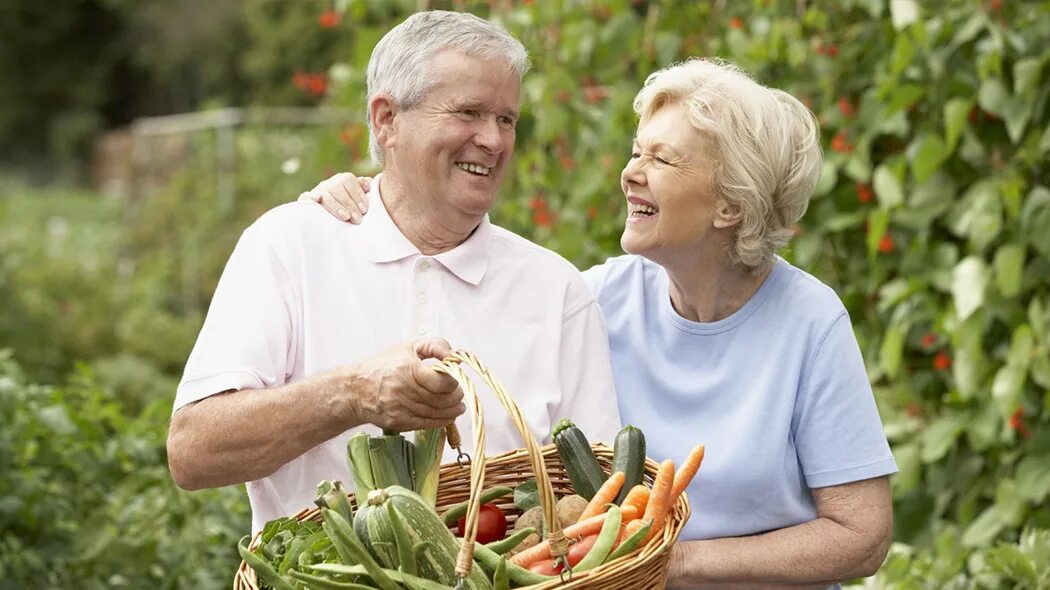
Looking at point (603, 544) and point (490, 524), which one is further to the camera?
point (490, 524)

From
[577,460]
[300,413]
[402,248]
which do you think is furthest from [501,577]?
[402,248]

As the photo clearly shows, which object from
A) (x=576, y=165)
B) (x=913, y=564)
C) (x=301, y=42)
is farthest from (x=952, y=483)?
(x=301, y=42)

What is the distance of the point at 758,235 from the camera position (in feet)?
8.10

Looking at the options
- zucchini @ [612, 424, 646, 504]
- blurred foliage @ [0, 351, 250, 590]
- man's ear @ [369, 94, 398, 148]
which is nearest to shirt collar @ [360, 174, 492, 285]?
man's ear @ [369, 94, 398, 148]

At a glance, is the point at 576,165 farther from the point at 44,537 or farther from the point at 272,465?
the point at 272,465

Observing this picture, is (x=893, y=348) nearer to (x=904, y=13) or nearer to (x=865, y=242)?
(x=865, y=242)

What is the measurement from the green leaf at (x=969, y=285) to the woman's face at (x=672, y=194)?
1.29m

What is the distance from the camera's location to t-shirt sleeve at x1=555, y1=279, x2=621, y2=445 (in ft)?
8.14

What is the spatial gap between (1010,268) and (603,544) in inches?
77.0

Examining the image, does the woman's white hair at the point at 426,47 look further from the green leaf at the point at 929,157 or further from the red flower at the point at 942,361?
the red flower at the point at 942,361

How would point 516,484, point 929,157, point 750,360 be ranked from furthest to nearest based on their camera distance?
point 929,157, point 750,360, point 516,484

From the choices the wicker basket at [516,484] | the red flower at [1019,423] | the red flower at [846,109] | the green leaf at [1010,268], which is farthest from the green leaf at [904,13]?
the wicker basket at [516,484]

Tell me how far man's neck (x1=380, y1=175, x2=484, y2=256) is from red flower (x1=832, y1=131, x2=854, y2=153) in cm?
165

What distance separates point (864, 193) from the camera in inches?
150
